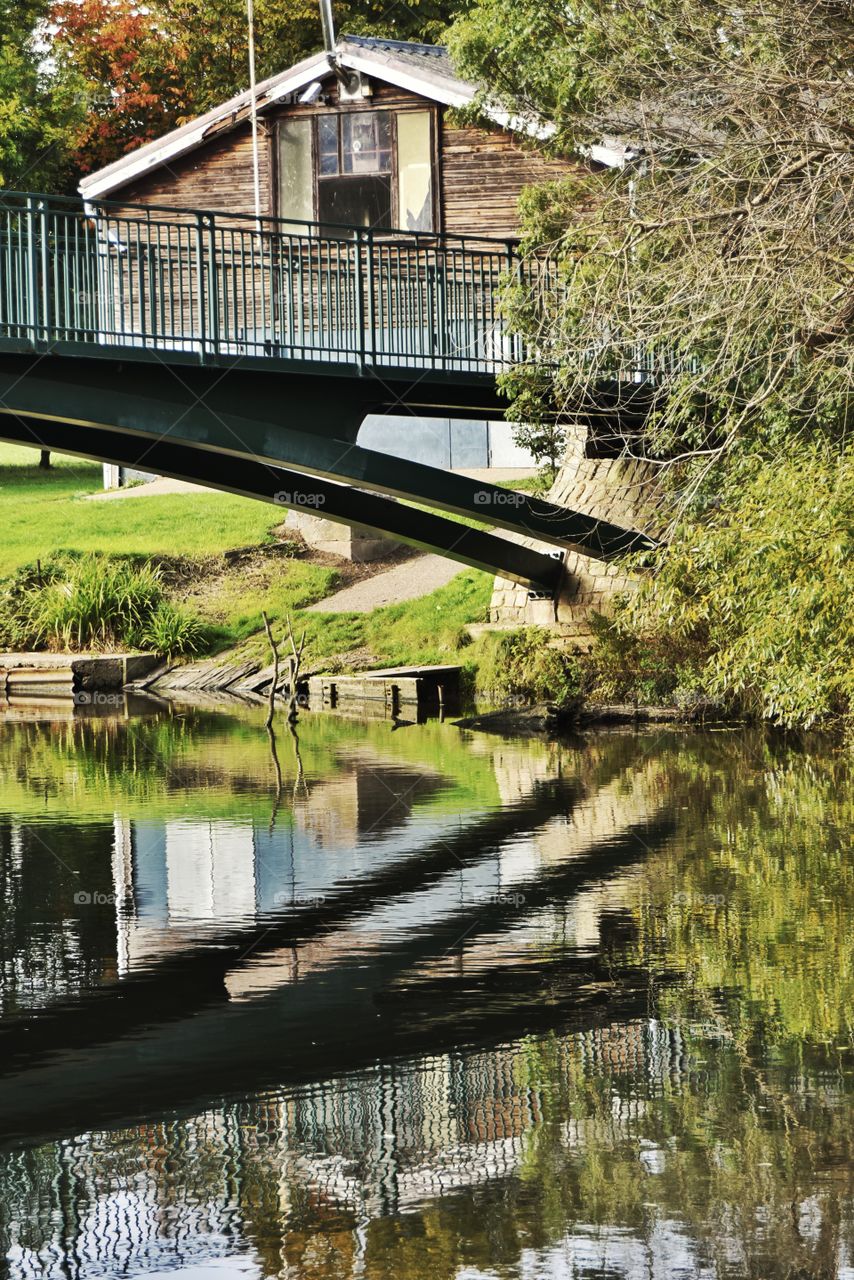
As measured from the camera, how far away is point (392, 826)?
51.3 ft

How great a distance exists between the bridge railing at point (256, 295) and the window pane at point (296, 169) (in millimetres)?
11304

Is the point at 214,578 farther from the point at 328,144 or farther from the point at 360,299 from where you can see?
the point at 360,299

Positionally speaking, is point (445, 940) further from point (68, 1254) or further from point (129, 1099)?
point (68, 1254)

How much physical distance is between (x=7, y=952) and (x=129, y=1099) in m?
3.22

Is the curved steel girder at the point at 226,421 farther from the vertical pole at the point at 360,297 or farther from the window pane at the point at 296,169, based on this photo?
the window pane at the point at 296,169

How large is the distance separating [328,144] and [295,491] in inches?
535

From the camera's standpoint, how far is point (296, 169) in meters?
33.2

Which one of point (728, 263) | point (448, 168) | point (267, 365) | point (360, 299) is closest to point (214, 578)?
point (448, 168)

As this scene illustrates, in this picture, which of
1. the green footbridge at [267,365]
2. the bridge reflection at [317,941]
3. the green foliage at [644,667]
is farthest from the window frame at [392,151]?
the bridge reflection at [317,941]

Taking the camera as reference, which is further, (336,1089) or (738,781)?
(738,781)

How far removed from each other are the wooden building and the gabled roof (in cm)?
2

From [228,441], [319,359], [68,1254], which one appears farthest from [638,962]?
[319,359]

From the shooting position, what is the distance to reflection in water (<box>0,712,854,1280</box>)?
250 inches

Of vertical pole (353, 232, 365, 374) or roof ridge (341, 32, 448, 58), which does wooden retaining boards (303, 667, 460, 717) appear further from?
roof ridge (341, 32, 448, 58)
